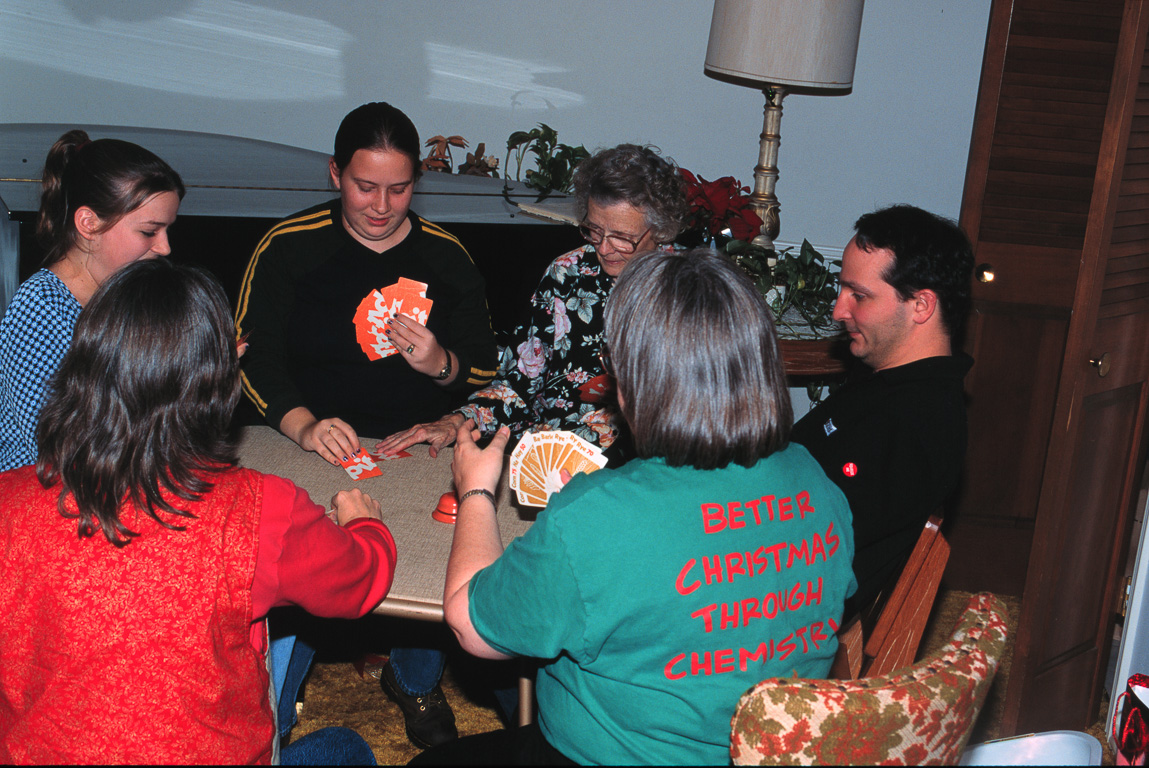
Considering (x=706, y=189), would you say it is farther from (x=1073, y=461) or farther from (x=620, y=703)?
(x=620, y=703)

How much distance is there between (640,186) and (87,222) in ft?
4.07

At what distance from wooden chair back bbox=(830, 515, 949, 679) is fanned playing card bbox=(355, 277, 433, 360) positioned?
1323 mm

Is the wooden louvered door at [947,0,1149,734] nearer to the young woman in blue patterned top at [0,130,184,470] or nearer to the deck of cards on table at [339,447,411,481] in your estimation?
the deck of cards on table at [339,447,411,481]

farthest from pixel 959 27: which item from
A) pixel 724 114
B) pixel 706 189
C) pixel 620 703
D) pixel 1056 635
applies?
pixel 620 703

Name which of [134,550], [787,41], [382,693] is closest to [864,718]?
[134,550]

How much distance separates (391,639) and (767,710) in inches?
73.0

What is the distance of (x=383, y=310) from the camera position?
2.31 m

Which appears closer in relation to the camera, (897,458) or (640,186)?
(897,458)

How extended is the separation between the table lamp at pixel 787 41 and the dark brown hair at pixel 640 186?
2.94ft

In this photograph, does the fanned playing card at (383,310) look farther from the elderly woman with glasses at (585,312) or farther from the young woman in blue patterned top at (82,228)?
the young woman in blue patterned top at (82,228)

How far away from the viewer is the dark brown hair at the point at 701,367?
1.15 meters

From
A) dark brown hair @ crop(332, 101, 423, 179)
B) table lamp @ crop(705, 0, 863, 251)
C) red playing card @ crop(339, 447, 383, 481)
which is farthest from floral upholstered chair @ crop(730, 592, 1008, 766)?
table lamp @ crop(705, 0, 863, 251)

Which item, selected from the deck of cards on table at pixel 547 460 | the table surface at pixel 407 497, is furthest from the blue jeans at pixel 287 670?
the deck of cards on table at pixel 547 460

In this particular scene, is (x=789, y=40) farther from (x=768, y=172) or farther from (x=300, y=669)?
(x=300, y=669)
